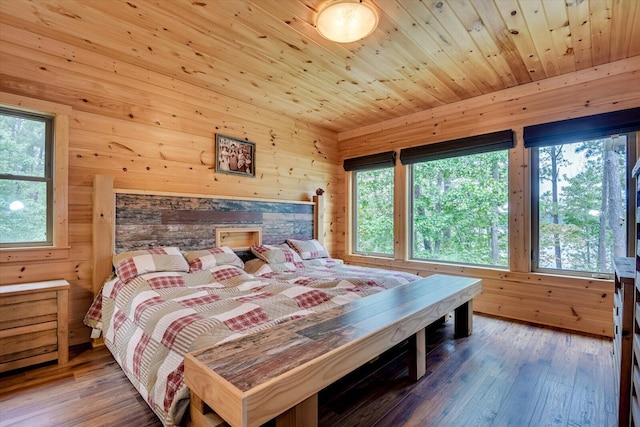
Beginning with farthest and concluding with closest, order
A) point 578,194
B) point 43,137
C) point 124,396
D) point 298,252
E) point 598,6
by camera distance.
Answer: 1. point 298,252
2. point 578,194
3. point 43,137
4. point 598,6
5. point 124,396

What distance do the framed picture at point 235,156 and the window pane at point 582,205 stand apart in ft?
10.7

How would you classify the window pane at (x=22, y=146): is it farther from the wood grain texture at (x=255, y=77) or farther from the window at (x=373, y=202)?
the window at (x=373, y=202)

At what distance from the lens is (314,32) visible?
2336 millimetres

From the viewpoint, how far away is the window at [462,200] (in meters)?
3.49

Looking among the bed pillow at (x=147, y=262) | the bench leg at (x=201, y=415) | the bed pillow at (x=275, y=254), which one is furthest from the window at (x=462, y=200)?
the bench leg at (x=201, y=415)

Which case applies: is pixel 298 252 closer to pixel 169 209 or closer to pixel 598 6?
pixel 169 209

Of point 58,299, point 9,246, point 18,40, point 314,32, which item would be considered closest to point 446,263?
point 314,32

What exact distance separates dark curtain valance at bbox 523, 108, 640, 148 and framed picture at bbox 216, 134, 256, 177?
122 inches

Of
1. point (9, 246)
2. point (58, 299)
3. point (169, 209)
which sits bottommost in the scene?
point (58, 299)

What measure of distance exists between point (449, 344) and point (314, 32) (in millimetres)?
2765

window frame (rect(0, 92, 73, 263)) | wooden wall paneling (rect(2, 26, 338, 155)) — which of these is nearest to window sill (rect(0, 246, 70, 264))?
window frame (rect(0, 92, 73, 263))

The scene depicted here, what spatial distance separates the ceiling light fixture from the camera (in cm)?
193

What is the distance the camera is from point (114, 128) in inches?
110

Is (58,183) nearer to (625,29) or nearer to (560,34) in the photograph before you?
(560,34)
